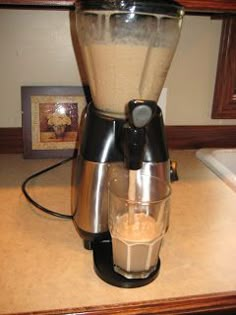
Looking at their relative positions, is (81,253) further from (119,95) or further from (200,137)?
(200,137)

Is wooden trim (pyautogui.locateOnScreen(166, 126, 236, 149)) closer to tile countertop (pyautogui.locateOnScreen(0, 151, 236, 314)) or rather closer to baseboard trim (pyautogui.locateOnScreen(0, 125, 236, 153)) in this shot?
baseboard trim (pyautogui.locateOnScreen(0, 125, 236, 153))

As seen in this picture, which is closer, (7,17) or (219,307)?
(219,307)

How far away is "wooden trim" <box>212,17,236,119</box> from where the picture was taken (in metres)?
0.95

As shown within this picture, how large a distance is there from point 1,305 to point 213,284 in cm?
30

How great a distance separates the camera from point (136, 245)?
0.51 meters

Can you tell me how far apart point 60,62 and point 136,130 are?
533 millimetres

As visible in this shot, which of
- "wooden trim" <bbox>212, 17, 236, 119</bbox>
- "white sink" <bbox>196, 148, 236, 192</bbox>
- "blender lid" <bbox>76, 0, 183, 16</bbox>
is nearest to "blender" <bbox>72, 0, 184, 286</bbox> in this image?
"blender lid" <bbox>76, 0, 183, 16</bbox>

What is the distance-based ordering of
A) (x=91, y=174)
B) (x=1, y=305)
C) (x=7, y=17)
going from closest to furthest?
(x=1, y=305) → (x=91, y=174) → (x=7, y=17)

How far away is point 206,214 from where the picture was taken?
70 cm

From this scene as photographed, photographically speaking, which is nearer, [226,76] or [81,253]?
[81,253]

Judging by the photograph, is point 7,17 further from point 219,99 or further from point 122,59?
point 219,99

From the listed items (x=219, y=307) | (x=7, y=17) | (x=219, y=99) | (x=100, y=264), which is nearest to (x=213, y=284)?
(x=219, y=307)

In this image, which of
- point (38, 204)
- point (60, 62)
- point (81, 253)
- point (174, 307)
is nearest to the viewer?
point (174, 307)

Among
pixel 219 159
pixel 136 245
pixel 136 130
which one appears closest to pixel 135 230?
pixel 136 245
